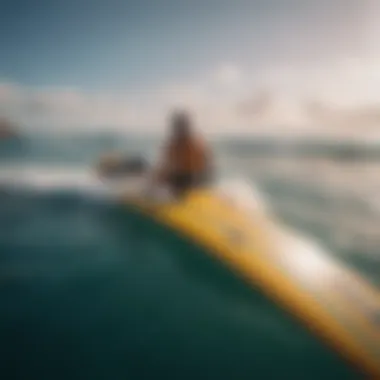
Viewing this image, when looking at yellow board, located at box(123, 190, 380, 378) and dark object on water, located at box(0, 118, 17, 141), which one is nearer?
yellow board, located at box(123, 190, 380, 378)

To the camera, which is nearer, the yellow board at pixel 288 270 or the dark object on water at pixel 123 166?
the yellow board at pixel 288 270

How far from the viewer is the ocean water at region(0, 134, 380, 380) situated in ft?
3.94

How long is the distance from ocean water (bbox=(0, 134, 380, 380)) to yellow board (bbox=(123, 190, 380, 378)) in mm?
33

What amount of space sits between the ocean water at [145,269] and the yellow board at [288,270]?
3 centimetres

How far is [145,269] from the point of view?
4.12 ft

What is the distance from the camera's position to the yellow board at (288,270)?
1189mm

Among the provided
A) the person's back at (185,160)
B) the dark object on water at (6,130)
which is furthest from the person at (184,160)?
the dark object on water at (6,130)

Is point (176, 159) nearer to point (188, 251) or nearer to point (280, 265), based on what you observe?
point (188, 251)

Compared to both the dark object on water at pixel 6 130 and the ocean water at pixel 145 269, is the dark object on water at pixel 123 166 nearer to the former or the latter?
the ocean water at pixel 145 269

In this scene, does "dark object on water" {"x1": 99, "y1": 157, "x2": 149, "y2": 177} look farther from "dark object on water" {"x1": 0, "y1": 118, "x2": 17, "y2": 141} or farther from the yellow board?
"dark object on water" {"x1": 0, "y1": 118, "x2": 17, "y2": 141}

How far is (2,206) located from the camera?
1.30 metres

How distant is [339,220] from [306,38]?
0.50 metres

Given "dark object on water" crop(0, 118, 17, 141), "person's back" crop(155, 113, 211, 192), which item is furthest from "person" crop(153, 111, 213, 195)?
"dark object on water" crop(0, 118, 17, 141)

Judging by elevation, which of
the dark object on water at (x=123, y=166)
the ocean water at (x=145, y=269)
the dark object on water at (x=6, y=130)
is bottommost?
the ocean water at (x=145, y=269)
